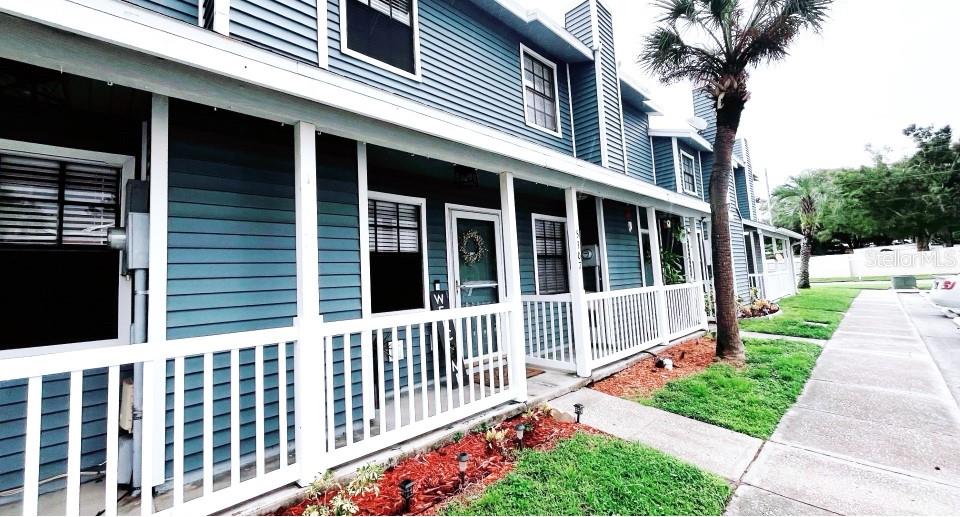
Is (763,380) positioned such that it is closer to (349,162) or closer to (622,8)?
(349,162)

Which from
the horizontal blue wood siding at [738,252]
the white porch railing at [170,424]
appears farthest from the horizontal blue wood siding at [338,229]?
the horizontal blue wood siding at [738,252]

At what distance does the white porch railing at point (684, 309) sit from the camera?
6.80 meters

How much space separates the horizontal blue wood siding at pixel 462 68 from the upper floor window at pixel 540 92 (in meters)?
0.16

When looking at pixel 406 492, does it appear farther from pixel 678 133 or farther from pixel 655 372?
pixel 678 133

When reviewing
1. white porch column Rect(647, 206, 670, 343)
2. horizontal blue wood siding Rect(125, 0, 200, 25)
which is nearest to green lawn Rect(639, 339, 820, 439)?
white porch column Rect(647, 206, 670, 343)

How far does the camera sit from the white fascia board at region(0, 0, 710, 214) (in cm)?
181

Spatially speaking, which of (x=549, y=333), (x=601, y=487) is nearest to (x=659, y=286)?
(x=549, y=333)

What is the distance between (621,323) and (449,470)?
3757 mm

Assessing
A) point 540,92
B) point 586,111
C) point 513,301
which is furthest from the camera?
point 586,111

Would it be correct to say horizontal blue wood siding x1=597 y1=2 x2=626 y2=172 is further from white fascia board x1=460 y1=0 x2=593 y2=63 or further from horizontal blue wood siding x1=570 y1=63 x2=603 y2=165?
white fascia board x1=460 y1=0 x2=593 y2=63

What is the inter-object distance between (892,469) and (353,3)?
21.3ft

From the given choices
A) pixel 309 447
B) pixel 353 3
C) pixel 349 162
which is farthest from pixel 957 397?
pixel 353 3

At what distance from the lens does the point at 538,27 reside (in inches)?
247

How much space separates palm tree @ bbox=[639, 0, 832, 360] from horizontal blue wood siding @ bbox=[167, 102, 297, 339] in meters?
5.88
